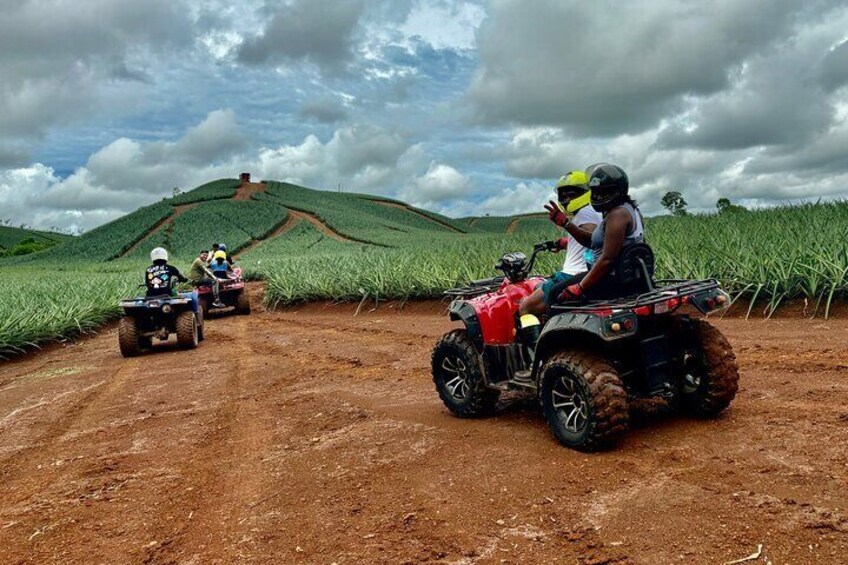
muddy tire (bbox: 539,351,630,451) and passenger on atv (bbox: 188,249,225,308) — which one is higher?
passenger on atv (bbox: 188,249,225,308)

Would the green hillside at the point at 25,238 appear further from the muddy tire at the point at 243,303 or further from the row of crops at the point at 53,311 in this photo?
the muddy tire at the point at 243,303

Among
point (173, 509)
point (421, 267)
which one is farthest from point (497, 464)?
point (421, 267)

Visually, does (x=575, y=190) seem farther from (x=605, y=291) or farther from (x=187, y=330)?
(x=187, y=330)

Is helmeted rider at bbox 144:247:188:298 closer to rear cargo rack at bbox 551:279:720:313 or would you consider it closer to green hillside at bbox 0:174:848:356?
green hillside at bbox 0:174:848:356

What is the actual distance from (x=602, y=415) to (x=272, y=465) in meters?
2.30

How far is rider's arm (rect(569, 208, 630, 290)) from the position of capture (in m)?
4.32

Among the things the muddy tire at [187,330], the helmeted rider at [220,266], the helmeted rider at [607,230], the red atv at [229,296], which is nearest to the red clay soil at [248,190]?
the helmeted rider at [220,266]

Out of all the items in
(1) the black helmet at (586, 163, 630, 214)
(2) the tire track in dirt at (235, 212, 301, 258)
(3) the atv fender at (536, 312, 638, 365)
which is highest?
(2) the tire track in dirt at (235, 212, 301, 258)

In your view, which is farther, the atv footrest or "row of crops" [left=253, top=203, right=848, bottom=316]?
"row of crops" [left=253, top=203, right=848, bottom=316]

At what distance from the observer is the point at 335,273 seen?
1786 cm

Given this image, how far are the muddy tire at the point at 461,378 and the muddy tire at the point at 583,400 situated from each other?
0.84 m

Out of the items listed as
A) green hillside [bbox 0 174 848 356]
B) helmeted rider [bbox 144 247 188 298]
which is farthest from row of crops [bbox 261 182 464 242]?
helmeted rider [bbox 144 247 188 298]

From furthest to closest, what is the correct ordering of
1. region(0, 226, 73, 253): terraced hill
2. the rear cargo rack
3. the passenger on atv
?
region(0, 226, 73, 253): terraced hill < the passenger on atv < the rear cargo rack

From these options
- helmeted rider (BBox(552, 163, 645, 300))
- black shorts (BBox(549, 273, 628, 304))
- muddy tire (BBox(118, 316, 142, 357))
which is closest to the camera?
helmeted rider (BBox(552, 163, 645, 300))
